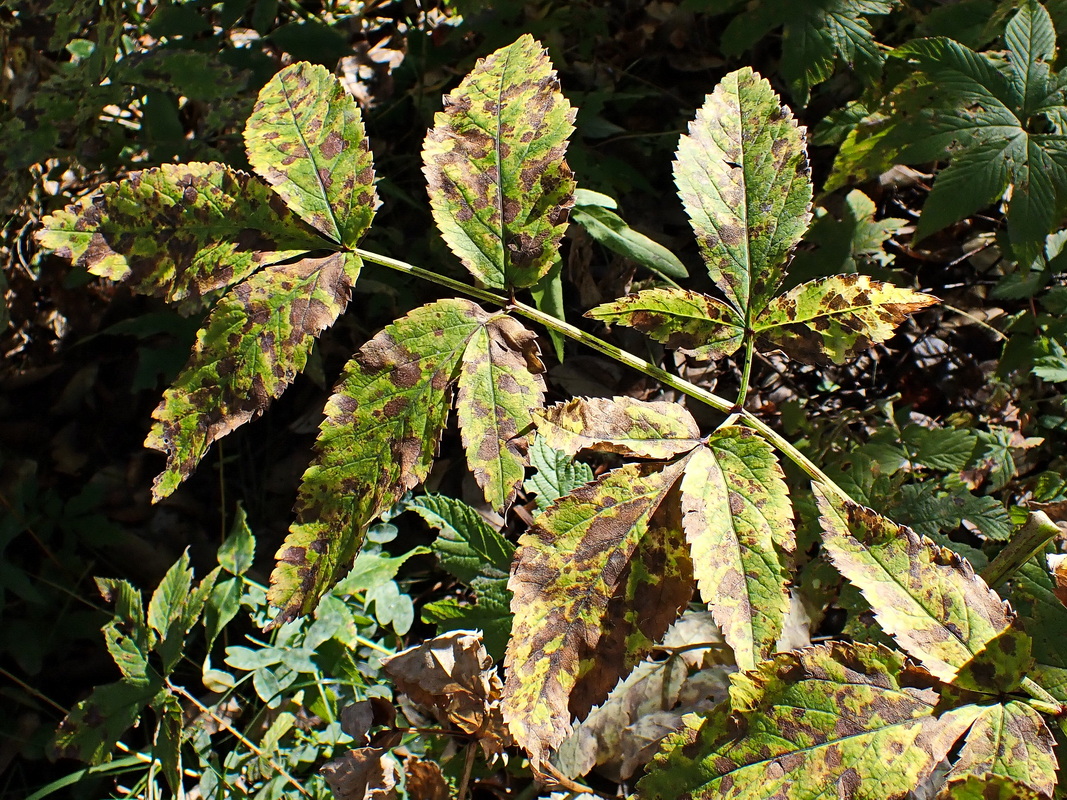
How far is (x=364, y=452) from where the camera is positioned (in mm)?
1188

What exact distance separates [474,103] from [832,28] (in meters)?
1.28

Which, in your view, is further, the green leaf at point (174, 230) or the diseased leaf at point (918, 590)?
the green leaf at point (174, 230)

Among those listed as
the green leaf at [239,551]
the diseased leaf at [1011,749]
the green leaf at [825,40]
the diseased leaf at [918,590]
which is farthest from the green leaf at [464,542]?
the green leaf at [825,40]

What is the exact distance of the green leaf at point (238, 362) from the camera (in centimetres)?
121

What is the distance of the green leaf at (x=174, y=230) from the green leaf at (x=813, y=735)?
0.97 metres

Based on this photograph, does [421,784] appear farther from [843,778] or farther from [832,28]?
[832,28]

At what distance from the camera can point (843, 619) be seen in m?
2.18

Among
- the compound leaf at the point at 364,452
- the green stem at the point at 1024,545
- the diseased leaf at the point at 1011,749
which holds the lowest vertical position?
the diseased leaf at the point at 1011,749

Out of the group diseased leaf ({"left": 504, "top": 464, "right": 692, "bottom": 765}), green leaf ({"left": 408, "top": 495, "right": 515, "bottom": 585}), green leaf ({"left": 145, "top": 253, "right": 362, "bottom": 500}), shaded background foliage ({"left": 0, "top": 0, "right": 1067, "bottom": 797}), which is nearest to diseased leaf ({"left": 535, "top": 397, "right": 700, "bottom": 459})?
diseased leaf ({"left": 504, "top": 464, "right": 692, "bottom": 765})

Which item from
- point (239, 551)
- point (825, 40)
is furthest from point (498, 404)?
point (825, 40)

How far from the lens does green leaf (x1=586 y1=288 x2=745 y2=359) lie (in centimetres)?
132

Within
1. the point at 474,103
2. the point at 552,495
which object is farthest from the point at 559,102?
the point at 552,495

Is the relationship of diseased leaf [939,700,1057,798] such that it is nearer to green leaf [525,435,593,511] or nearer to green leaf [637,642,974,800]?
green leaf [637,642,974,800]

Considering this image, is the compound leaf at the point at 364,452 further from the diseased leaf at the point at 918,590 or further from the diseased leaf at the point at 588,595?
the diseased leaf at the point at 918,590
